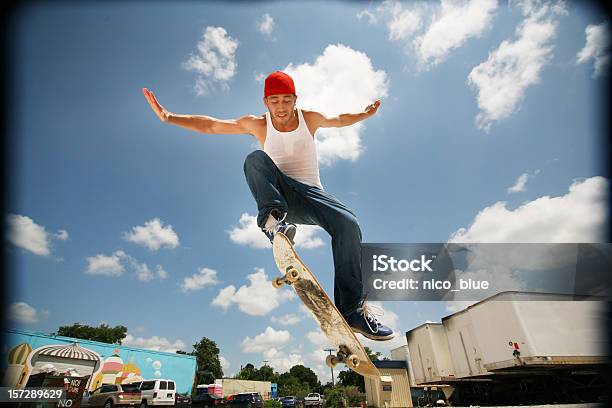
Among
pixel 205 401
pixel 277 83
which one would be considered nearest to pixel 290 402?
pixel 205 401

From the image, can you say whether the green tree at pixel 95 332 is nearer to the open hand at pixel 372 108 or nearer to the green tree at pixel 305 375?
the green tree at pixel 305 375

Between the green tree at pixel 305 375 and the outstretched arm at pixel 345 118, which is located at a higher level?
the green tree at pixel 305 375

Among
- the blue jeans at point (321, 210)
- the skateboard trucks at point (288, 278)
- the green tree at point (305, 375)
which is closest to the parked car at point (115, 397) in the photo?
the blue jeans at point (321, 210)

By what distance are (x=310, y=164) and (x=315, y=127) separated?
460mm

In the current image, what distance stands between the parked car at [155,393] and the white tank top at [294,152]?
19258 millimetres

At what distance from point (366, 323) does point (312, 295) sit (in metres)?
0.71

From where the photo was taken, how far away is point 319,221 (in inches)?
143

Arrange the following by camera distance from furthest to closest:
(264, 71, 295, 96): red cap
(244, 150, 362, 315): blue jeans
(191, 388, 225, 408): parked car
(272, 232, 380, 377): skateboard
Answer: (191, 388, 225, 408): parked car → (264, 71, 295, 96): red cap → (244, 150, 362, 315): blue jeans → (272, 232, 380, 377): skateboard

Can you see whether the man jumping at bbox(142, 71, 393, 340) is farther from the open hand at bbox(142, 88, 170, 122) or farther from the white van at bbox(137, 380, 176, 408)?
the white van at bbox(137, 380, 176, 408)

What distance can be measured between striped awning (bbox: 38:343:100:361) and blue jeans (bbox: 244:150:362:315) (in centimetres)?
2251

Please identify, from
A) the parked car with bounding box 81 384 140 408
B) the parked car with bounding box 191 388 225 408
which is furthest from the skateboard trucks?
the parked car with bounding box 191 388 225 408

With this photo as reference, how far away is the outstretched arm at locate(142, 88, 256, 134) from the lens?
3.89m

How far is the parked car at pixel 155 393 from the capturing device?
18.5 meters

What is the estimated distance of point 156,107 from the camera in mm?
3895
